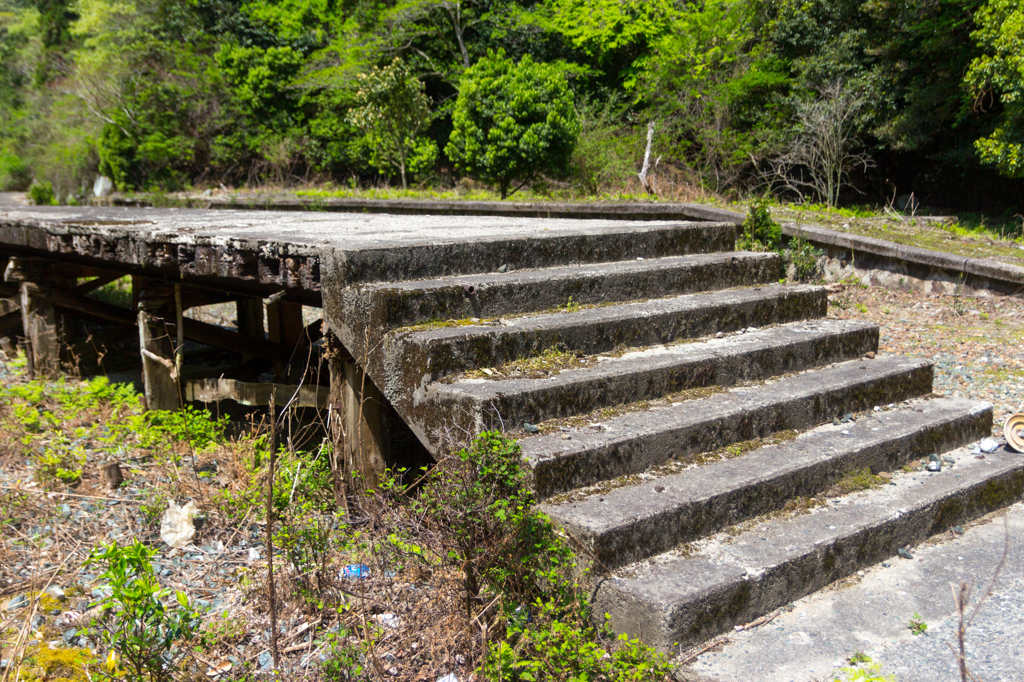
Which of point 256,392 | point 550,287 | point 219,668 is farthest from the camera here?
point 256,392

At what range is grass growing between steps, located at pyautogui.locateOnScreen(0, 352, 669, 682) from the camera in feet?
6.73

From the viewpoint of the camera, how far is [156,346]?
472cm

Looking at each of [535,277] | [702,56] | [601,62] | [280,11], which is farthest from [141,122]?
[535,277]

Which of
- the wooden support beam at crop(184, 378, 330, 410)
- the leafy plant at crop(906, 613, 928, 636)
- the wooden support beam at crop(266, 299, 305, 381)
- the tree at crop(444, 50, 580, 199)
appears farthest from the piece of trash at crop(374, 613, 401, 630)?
the tree at crop(444, 50, 580, 199)

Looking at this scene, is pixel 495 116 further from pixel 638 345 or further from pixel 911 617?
pixel 911 617

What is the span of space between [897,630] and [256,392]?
351 centimetres

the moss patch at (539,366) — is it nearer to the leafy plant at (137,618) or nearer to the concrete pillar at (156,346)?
the leafy plant at (137,618)

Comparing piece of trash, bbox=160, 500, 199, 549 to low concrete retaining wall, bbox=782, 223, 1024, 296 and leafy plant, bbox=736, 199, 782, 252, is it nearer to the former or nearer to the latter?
leafy plant, bbox=736, 199, 782, 252

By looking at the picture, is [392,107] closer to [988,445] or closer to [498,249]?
[498,249]

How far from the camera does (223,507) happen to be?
11.0 ft

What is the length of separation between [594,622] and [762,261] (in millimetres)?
2625

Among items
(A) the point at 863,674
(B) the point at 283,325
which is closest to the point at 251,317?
(B) the point at 283,325

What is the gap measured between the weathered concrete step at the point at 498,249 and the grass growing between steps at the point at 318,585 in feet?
2.94

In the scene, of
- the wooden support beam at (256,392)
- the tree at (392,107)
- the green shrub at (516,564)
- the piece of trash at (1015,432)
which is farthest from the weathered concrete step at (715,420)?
the tree at (392,107)
